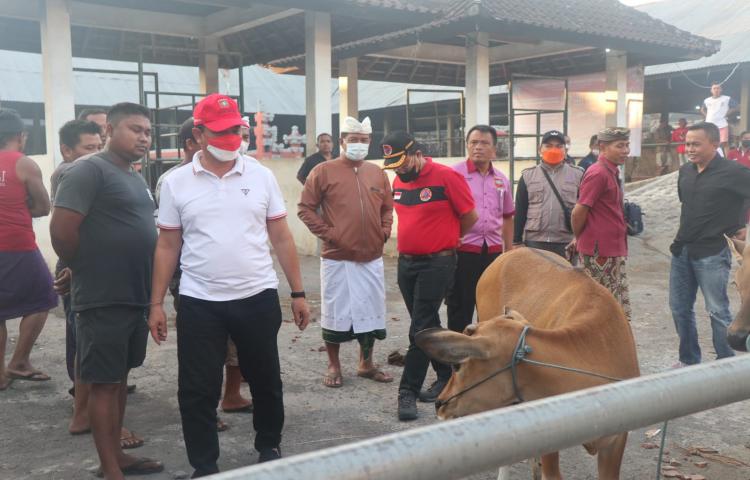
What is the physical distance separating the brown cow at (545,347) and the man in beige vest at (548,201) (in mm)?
1885

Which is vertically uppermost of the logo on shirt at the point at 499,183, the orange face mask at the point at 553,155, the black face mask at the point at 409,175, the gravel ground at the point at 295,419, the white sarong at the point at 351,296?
the orange face mask at the point at 553,155

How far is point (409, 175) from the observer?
208 inches

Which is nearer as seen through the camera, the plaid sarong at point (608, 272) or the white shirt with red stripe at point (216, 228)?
the white shirt with red stripe at point (216, 228)

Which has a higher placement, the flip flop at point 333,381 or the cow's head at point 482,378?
the cow's head at point 482,378

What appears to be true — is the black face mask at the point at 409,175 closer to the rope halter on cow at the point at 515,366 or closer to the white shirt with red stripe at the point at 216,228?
the white shirt with red stripe at the point at 216,228

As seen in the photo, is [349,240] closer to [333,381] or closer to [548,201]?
[333,381]

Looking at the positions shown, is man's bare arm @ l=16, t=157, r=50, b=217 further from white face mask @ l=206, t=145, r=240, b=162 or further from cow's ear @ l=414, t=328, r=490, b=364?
cow's ear @ l=414, t=328, r=490, b=364

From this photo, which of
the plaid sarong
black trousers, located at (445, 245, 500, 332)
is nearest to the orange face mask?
the plaid sarong

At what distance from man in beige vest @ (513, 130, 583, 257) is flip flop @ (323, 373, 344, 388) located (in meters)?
1.92

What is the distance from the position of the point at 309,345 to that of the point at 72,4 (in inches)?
302

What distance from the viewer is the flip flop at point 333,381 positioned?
5.62 meters

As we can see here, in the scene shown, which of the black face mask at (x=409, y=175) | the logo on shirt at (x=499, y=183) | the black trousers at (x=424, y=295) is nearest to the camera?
the black trousers at (x=424, y=295)

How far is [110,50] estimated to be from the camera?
1455 cm

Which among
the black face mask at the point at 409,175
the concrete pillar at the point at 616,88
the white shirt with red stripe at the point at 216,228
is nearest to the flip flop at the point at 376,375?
the black face mask at the point at 409,175
